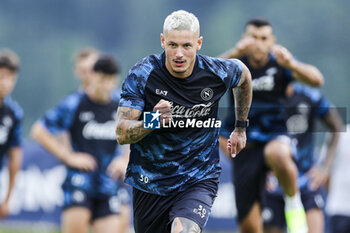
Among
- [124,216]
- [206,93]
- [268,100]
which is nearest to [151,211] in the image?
[206,93]

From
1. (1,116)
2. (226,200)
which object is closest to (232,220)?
(226,200)

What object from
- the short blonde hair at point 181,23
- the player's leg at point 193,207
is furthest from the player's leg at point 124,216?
the short blonde hair at point 181,23

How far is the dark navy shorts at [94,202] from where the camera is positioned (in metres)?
9.17

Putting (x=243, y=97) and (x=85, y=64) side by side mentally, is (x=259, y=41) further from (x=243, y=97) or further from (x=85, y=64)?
(x=85, y=64)

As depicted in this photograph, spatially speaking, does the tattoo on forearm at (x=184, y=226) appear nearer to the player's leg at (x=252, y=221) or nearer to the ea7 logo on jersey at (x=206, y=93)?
the ea7 logo on jersey at (x=206, y=93)

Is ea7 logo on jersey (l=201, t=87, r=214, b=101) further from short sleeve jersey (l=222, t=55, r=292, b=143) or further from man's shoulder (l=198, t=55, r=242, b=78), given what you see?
short sleeve jersey (l=222, t=55, r=292, b=143)

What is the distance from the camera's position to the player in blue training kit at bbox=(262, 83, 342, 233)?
9648 mm

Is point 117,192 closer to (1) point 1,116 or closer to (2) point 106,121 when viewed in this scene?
(2) point 106,121

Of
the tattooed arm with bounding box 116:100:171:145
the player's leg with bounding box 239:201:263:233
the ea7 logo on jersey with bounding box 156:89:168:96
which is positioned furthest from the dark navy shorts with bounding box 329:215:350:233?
the tattooed arm with bounding box 116:100:171:145

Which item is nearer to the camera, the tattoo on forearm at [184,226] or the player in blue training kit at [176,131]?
the tattoo on forearm at [184,226]

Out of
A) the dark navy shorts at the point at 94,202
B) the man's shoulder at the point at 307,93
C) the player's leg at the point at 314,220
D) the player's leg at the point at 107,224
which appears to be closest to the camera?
the player's leg at the point at 107,224

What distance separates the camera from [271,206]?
10.0 m

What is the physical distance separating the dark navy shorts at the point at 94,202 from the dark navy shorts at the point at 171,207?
10.4 ft

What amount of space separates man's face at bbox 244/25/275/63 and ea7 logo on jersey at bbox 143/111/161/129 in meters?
3.29
